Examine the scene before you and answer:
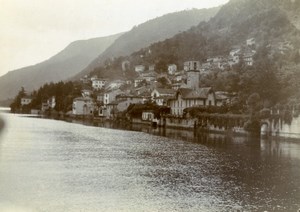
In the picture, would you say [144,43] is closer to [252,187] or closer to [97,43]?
[97,43]

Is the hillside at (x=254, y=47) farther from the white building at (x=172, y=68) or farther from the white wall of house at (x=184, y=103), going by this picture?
the white wall of house at (x=184, y=103)

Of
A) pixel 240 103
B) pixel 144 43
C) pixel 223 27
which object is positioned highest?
pixel 223 27


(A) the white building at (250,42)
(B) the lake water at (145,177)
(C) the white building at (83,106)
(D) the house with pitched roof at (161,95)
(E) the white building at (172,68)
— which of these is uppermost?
(A) the white building at (250,42)

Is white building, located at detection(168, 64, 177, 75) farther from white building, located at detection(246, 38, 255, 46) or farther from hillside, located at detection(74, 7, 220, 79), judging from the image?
white building, located at detection(246, 38, 255, 46)

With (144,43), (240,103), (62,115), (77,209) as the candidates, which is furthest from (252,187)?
(62,115)

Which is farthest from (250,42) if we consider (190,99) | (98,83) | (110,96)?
(98,83)

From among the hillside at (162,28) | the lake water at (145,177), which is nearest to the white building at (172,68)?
the hillside at (162,28)
